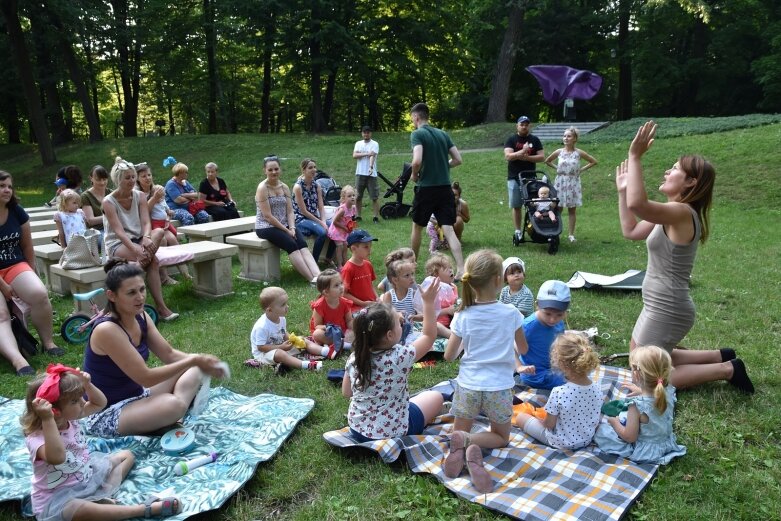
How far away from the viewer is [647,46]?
91.4 feet

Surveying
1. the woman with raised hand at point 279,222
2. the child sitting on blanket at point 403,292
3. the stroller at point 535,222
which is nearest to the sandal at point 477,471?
the child sitting on blanket at point 403,292

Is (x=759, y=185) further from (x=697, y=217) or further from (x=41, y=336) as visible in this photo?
(x=41, y=336)

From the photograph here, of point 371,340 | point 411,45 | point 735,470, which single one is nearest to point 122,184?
point 371,340

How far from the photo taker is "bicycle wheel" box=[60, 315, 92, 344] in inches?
223

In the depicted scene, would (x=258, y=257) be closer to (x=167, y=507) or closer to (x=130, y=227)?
(x=130, y=227)

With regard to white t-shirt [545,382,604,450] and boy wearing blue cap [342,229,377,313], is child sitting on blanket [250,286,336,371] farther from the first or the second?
white t-shirt [545,382,604,450]

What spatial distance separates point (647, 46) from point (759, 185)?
17407 mm

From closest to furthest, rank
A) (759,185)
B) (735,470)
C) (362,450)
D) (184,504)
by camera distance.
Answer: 1. (184,504)
2. (735,470)
3. (362,450)
4. (759,185)

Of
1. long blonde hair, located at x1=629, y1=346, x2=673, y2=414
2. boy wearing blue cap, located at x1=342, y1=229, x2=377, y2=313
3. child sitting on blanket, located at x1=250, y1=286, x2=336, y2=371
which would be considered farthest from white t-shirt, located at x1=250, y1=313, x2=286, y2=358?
long blonde hair, located at x1=629, y1=346, x2=673, y2=414

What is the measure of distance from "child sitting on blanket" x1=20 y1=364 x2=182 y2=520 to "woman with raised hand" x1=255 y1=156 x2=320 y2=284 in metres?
4.62

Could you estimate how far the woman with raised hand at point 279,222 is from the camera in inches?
299

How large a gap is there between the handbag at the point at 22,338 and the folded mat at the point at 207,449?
3.47 feet

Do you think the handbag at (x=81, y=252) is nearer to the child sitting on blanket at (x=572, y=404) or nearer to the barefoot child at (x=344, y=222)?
the barefoot child at (x=344, y=222)

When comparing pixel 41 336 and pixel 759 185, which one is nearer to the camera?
pixel 41 336
